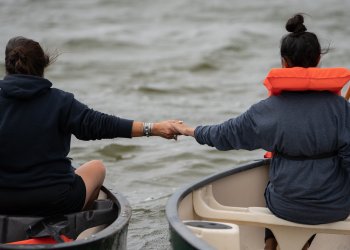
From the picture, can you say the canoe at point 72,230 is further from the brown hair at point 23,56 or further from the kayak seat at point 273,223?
the brown hair at point 23,56

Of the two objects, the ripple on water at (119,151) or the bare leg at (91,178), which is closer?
the bare leg at (91,178)

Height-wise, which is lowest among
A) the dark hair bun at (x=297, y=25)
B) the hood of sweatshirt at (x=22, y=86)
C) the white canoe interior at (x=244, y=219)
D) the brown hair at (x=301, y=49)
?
the white canoe interior at (x=244, y=219)

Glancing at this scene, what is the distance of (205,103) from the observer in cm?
1062

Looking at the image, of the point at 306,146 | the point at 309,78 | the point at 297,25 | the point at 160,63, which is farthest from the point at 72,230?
the point at 160,63

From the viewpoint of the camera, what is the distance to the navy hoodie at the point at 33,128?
13.3ft

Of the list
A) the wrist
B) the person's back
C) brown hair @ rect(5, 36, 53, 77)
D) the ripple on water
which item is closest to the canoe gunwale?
the wrist

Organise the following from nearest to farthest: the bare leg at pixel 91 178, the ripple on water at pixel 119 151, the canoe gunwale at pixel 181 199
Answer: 1. the canoe gunwale at pixel 181 199
2. the bare leg at pixel 91 178
3. the ripple on water at pixel 119 151

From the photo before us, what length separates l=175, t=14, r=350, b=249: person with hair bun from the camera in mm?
3961

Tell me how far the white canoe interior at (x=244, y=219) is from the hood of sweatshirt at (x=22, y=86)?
0.98 meters

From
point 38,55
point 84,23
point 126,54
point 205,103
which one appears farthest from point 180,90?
point 38,55

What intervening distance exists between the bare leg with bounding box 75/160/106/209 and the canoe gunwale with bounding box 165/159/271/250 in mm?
467

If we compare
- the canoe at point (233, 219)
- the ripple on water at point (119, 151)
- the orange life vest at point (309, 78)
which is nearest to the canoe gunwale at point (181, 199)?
the canoe at point (233, 219)

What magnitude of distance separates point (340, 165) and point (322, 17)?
526 inches

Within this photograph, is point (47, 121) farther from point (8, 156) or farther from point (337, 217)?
point (337, 217)
